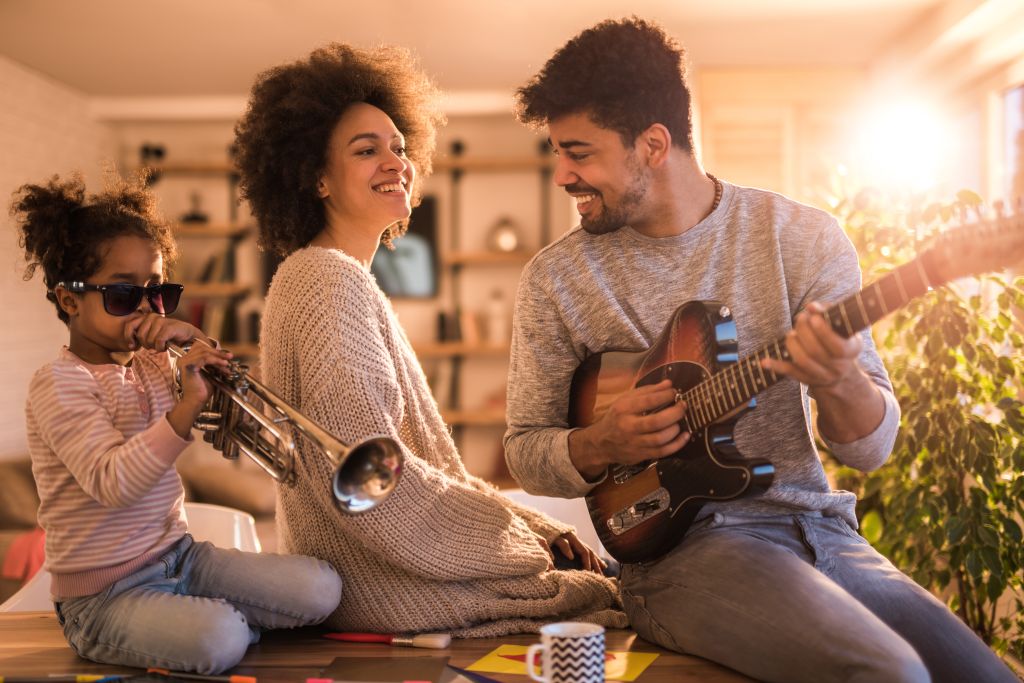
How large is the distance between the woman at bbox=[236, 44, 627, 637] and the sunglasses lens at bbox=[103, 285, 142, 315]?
25cm

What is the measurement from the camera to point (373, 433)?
5.74ft

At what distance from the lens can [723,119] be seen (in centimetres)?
555

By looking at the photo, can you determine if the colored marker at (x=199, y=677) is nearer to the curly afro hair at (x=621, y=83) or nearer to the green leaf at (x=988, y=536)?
the curly afro hair at (x=621, y=83)

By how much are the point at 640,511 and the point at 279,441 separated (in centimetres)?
63

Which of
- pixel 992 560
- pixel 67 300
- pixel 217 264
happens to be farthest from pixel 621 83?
pixel 217 264

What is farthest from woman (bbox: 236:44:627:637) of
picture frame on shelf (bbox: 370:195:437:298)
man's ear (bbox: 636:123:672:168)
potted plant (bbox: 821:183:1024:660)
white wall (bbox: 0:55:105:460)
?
picture frame on shelf (bbox: 370:195:437:298)

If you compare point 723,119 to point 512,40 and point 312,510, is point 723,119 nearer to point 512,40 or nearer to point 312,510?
point 512,40

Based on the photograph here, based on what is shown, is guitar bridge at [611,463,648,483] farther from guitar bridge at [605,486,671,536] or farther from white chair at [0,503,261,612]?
white chair at [0,503,261,612]

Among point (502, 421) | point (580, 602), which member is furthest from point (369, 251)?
point (502, 421)

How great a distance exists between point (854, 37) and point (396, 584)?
422 centimetres

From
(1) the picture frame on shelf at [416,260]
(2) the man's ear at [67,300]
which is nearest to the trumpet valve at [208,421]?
(2) the man's ear at [67,300]

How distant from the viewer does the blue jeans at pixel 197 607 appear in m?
1.63

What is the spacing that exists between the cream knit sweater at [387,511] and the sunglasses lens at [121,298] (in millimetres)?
245

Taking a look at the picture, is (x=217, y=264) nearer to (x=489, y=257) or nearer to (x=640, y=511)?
(x=489, y=257)
